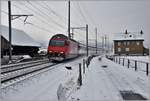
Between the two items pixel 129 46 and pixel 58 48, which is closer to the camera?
pixel 58 48

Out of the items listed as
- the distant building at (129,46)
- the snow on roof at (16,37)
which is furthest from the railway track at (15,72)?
the distant building at (129,46)

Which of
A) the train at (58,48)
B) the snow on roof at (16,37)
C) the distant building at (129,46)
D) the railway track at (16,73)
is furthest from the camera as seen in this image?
the distant building at (129,46)

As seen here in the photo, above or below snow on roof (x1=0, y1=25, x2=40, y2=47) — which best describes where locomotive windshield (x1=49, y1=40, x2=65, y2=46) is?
below

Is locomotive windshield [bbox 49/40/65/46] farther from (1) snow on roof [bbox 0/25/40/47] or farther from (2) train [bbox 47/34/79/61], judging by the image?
(1) snow on roof [bbox 0/25/40/47]

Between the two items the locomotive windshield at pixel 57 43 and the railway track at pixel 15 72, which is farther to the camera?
the locomotive windshield at pixel 57 43

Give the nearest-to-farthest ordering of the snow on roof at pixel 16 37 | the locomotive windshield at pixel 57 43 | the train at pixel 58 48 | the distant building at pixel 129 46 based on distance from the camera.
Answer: the train at pixel 58 48 < the locomotive windshield at pixel 57 43 < the snow on roof at pixel 16 37 < the distant building at pixel 129 46

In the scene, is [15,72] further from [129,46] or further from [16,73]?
[129,46]

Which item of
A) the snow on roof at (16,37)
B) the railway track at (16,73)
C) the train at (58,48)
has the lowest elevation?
the railway track at (16,73)

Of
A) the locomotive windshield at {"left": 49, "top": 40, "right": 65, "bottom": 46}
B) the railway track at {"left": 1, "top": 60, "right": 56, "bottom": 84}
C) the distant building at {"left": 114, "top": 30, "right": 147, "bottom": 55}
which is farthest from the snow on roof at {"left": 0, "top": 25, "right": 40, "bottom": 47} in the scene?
the distant building at {"left": 114, "top": 30, "right": 147, "bottom": 55}

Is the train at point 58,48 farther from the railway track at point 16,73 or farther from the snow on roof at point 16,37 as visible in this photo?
the snow on roof at point 16,37

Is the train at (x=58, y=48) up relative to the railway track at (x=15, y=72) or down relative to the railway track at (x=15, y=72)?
up

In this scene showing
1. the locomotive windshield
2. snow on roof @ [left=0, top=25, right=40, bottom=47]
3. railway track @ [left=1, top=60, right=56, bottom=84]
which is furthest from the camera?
snow on roof @ [left=0, top=25, right=40, bottom=47]

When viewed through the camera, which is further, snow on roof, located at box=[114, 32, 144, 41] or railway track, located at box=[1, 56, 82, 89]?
snow on roof, located at box=[114, 32, 144, 41]

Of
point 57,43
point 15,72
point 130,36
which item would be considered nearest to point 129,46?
point 130,36
